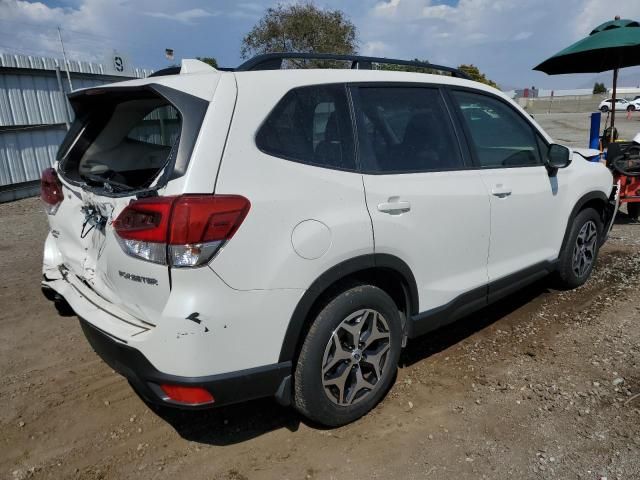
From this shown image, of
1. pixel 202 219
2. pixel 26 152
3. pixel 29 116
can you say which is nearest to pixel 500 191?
pixel 202 219

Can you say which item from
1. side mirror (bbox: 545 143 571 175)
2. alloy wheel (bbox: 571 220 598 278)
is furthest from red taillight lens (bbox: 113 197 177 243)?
alloy wheel (bbox: 571 220 598 278)

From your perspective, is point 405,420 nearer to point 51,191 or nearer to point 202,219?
point 202,219

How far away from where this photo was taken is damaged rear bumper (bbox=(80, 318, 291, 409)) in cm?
215

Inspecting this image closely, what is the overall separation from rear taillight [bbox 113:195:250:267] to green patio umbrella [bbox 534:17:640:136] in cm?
708

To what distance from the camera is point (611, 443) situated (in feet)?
8.48

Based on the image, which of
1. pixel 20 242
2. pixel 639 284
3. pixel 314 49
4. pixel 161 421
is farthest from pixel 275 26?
pixel 161 421

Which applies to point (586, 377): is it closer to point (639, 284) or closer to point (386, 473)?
point (386, 473)

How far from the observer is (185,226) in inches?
78.7

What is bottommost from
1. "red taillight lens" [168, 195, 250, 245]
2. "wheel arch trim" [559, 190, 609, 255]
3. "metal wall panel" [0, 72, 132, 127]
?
"wheel arch trim" [559, 190, 609, 255]

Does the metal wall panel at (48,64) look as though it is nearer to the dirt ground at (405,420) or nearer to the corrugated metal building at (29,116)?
the corrugated metal building at (29,116)

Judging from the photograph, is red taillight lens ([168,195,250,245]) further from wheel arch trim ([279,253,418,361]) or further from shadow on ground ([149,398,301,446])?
shadow on ground ([149,398,301,446])

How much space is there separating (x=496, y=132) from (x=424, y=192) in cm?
114

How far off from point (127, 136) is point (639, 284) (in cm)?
458

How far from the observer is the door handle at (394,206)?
8.52 feet
